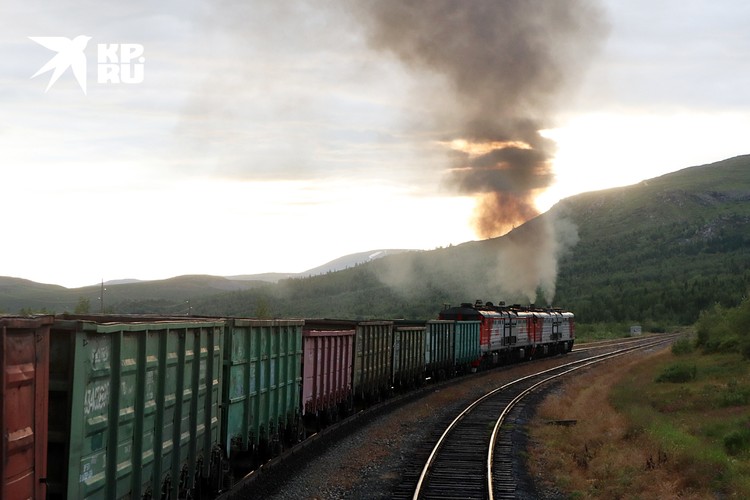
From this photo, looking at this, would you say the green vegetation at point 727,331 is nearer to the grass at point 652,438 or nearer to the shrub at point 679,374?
the grass at point 652,438

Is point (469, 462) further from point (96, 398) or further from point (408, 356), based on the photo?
A: point (408, 356)

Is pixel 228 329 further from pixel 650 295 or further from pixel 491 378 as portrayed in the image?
pixel 650 295

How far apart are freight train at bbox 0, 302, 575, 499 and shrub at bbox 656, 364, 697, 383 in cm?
1930

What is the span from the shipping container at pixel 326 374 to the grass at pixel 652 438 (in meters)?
5.44

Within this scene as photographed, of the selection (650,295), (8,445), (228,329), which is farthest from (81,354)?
(650,295)

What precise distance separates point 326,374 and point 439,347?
717 inches

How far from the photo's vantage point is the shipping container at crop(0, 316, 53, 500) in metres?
6.96

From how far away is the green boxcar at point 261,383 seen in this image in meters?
14.2

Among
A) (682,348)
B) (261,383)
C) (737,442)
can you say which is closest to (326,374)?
(261,383)

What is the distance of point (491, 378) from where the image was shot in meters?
43.7

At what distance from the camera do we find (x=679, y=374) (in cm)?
3794

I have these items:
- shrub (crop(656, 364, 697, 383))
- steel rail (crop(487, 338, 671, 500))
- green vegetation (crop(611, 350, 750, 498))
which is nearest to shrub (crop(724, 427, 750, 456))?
green vegetation (crop(611, 350, 750, 498))

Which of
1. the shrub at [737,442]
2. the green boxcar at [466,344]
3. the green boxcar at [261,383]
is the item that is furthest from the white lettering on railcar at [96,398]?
the green boxcar at [466,344]

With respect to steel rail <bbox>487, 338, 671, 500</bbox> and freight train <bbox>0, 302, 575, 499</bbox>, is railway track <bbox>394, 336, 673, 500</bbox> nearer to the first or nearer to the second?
steel rail <bbox>487, 338, 671, 500</bbox>
